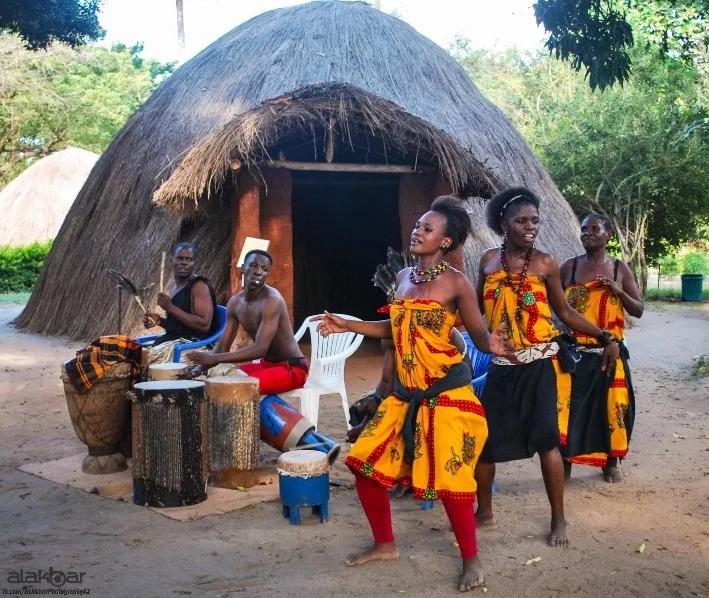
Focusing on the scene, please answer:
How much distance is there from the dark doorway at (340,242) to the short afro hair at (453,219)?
25.8 feet

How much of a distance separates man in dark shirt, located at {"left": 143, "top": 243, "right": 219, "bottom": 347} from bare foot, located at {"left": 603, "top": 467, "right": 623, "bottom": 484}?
2725 millimetres

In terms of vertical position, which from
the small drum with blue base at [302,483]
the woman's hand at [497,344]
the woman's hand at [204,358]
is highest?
the woman's hand at [497,344]

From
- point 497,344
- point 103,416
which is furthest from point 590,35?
point 103,416

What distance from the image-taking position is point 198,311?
5402mm

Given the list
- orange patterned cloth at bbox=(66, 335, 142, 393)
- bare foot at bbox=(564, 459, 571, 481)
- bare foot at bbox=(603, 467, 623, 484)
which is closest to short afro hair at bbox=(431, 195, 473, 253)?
bare foot at bbox=(564, 459, 571, 481)

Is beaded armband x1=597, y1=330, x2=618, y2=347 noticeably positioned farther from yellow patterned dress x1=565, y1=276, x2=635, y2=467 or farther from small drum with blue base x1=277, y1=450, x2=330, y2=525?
small drum with blue base x1=277, y1=450, x2=330, y2=525

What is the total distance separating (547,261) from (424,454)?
1.09m

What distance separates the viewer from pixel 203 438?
415cm

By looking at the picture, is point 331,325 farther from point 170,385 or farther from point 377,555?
point 170,385

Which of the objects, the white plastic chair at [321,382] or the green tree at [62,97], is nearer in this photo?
the white plastic chair at [321,382]

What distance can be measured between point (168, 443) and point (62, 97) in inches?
896

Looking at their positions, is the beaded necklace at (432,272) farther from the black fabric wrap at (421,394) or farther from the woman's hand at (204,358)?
the woman's hand at (204,358)

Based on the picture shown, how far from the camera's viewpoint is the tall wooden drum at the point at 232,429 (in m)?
4.38

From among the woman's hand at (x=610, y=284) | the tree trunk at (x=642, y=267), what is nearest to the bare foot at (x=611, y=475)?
the woman's hand at (x=610, y=284)
